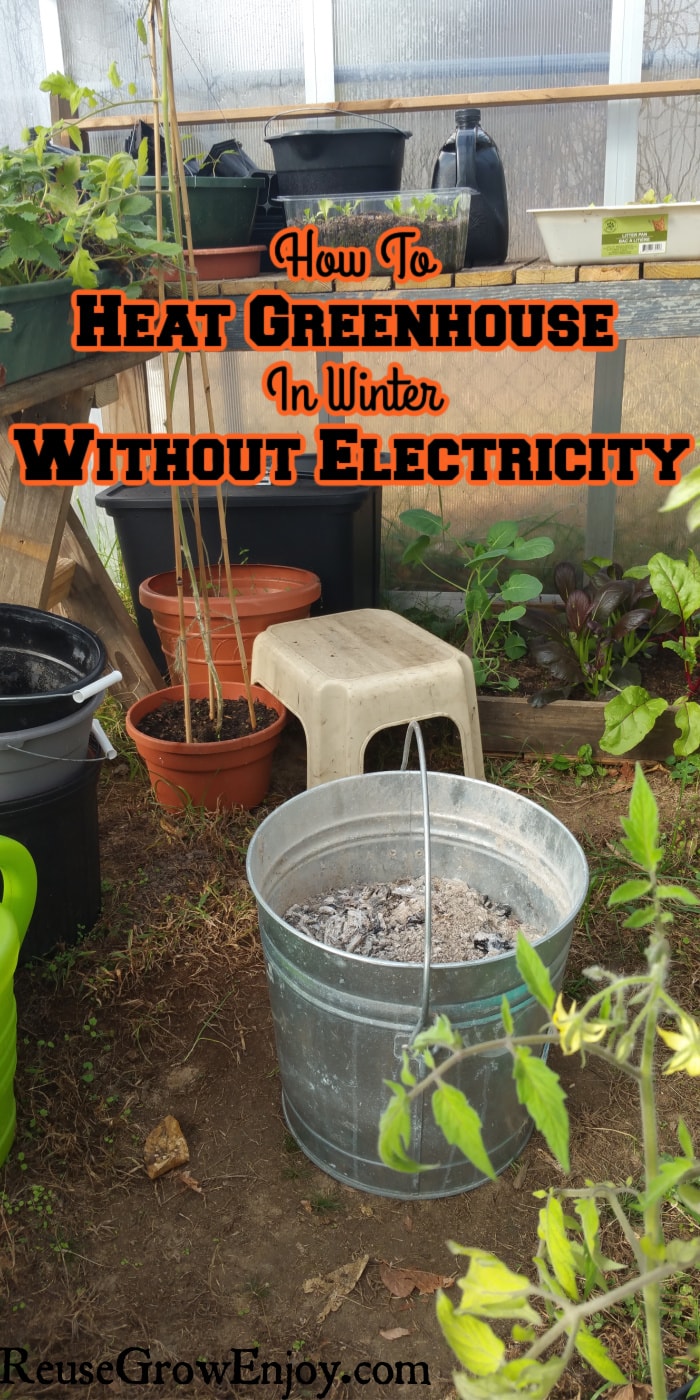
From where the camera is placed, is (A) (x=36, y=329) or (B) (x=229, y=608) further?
(B) (x=229, y=608)

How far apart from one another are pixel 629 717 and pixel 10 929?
1462 mm

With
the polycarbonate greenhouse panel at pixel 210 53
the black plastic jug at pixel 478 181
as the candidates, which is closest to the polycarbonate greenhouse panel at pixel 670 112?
the black plastic jug at pixel 478 181

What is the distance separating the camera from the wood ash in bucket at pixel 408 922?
154cm

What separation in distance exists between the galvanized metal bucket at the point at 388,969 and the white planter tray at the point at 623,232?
1298 millimetres

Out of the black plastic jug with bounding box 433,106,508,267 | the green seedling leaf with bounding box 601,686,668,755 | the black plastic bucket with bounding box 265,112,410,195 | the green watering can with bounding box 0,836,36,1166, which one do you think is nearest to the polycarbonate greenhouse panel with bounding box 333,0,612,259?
the black plastic jug with bounding box 433,106,508,267

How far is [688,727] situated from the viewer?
221 centimetres

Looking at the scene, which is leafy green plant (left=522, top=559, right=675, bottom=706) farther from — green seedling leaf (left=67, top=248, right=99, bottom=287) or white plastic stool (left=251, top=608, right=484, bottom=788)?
green seedling leaf (left=67, top=248, right=99, bottom=287)

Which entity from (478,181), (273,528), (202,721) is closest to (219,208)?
(478,181)

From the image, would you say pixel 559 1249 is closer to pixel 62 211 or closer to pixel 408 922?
pixel 408 922

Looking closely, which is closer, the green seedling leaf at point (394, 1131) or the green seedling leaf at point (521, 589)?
the green seedling leaf at point (394, 1131)

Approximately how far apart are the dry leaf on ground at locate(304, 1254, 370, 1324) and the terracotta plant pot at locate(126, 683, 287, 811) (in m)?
1.03

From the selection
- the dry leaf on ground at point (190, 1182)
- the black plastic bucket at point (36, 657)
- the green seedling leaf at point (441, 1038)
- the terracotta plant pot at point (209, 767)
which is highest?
the green seedling leaf at point (441, 1038)

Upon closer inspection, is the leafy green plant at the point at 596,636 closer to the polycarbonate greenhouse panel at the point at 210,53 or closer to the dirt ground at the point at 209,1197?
the dirt ground at the point at 209,1197

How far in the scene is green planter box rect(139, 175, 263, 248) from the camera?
7.56ft
